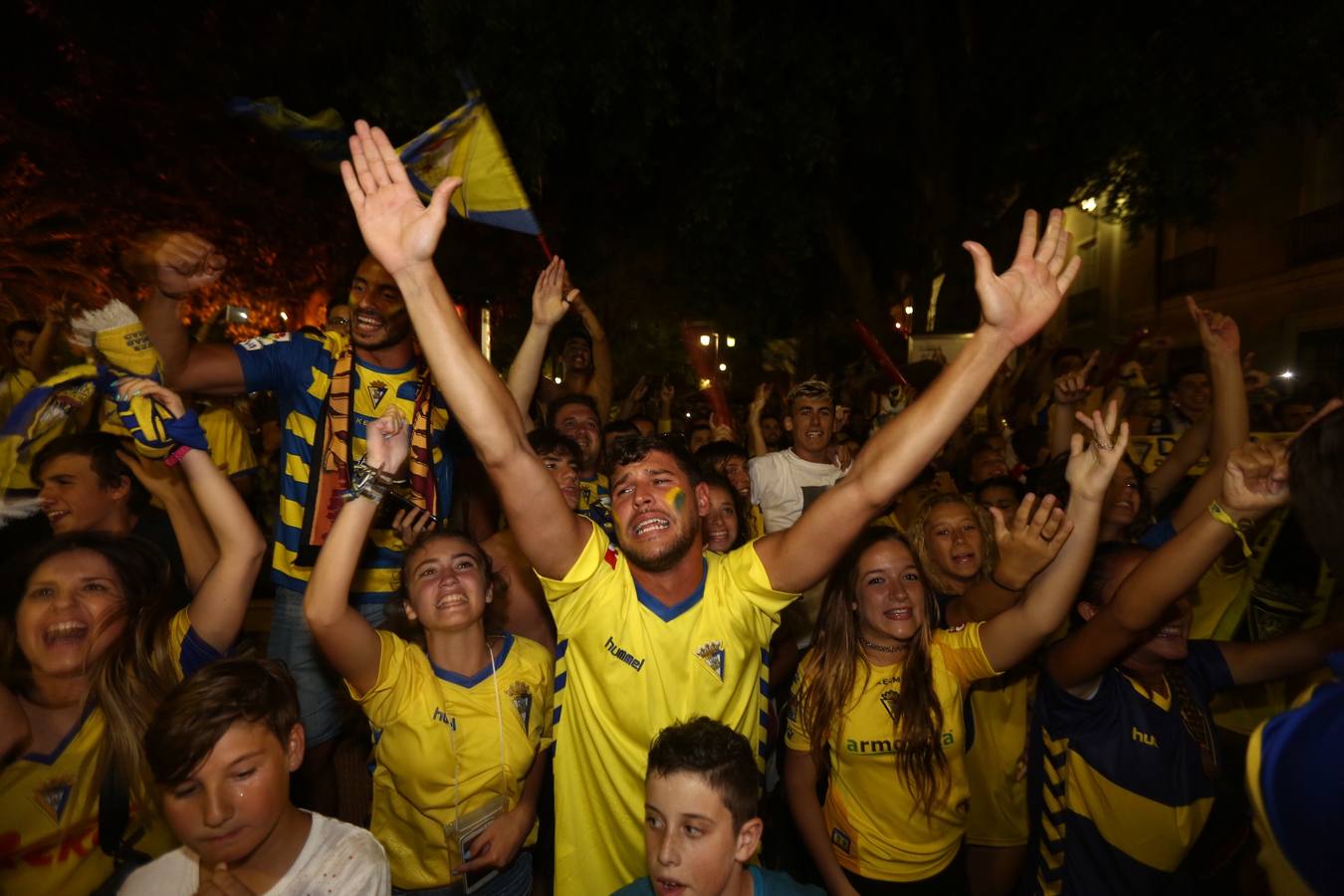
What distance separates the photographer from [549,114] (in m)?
8.89

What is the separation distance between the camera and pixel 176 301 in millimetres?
3174

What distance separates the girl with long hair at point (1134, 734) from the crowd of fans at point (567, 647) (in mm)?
13

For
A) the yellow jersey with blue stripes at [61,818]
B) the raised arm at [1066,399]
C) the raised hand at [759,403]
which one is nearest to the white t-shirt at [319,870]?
the yellow jersey with blue stripes at [61,818]

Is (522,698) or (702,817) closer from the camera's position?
(702,817)

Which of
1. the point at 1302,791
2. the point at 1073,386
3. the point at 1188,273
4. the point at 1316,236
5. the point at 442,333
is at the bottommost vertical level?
the point at 1302,791

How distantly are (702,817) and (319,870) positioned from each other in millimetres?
1086

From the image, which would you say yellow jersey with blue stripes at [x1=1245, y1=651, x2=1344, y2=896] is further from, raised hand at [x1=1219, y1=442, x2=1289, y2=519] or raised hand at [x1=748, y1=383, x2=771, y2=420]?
raised hand at [x1=748, y1=383, x2=771, y2=420]

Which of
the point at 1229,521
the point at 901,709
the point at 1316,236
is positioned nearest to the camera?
the point at 1229,521

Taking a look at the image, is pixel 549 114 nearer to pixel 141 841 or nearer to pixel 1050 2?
pixel 1050 2

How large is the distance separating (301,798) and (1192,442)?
511cm

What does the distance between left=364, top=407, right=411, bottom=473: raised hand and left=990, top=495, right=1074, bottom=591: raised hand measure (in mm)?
2234

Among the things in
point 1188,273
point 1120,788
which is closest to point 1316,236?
point 1188,273

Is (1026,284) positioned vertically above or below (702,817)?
above

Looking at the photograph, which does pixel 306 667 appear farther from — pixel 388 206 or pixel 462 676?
pixel 388 206
